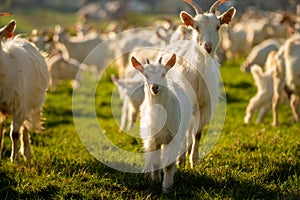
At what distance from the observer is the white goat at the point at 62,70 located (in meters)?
16.4

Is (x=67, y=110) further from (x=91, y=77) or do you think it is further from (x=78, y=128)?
(x=91, y=77)

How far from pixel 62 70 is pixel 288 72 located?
8.15m

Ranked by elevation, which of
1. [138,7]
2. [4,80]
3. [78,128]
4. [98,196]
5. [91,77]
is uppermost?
[4,80]

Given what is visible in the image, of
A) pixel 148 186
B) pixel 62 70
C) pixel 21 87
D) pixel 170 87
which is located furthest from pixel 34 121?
pixel 62 70

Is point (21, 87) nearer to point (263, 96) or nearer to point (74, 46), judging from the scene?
point (263, 96)

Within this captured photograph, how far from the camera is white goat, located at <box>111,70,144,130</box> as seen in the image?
9.80 metres

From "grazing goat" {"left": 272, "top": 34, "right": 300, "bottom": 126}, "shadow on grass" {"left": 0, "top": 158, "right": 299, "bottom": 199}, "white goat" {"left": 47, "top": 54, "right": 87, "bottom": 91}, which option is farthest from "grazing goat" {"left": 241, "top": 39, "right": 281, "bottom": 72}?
"shadow on grass" {"left": 0, "top": 158, "right": 299, "bottom": 199}

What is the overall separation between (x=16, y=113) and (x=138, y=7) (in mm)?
79621

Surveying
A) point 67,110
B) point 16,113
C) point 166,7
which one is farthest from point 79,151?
point 166,7

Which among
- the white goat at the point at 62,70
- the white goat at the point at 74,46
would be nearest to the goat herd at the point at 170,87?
the white goat at the point at 62,70

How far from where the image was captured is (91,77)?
1961 cm

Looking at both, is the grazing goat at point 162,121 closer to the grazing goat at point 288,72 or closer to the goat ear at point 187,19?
the goat ear at point 187,19

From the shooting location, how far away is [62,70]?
1673 cm

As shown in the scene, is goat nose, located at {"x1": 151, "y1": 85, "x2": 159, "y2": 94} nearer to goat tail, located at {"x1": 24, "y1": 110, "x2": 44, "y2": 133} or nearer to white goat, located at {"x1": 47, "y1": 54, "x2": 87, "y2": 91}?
goat tail, located at {"x1": 24, "y1": 110, "x2": 44, "y2": 133}
